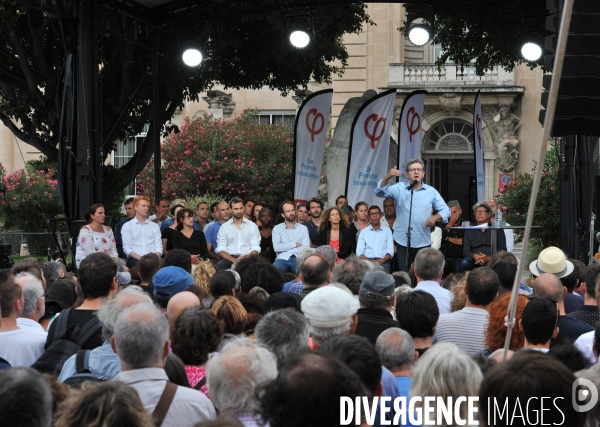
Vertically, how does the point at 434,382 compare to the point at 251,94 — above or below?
below

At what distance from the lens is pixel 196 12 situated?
16.2m

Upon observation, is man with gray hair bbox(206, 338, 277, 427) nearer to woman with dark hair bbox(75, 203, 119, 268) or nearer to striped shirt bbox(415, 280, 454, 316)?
striped shirt bbox(415, 280, 454, 316)

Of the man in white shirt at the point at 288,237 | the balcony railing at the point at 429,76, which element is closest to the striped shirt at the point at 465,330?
the man in white shirt at the point at 288,237

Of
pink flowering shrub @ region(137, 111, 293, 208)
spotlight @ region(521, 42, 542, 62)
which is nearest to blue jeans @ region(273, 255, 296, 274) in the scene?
spotlight @ region(521, 42, 542, 62)

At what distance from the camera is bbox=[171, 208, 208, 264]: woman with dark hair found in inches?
514

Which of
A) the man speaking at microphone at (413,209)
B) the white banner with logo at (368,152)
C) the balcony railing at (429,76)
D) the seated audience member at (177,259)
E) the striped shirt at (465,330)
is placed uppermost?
the balcony railing at (429,76)

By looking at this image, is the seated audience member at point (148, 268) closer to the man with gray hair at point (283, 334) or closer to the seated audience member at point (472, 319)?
the seated audience member at point (472, 319)

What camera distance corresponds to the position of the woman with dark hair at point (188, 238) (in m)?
13.1

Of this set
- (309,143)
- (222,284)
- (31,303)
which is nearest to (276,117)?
(309,143)

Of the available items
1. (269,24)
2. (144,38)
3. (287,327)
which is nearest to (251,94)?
(269,24)

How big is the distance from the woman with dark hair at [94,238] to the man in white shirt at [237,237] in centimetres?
185

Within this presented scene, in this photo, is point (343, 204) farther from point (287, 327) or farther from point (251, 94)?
point (251, 94)

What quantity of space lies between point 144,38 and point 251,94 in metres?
16.4

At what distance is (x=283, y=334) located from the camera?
4.65 m
